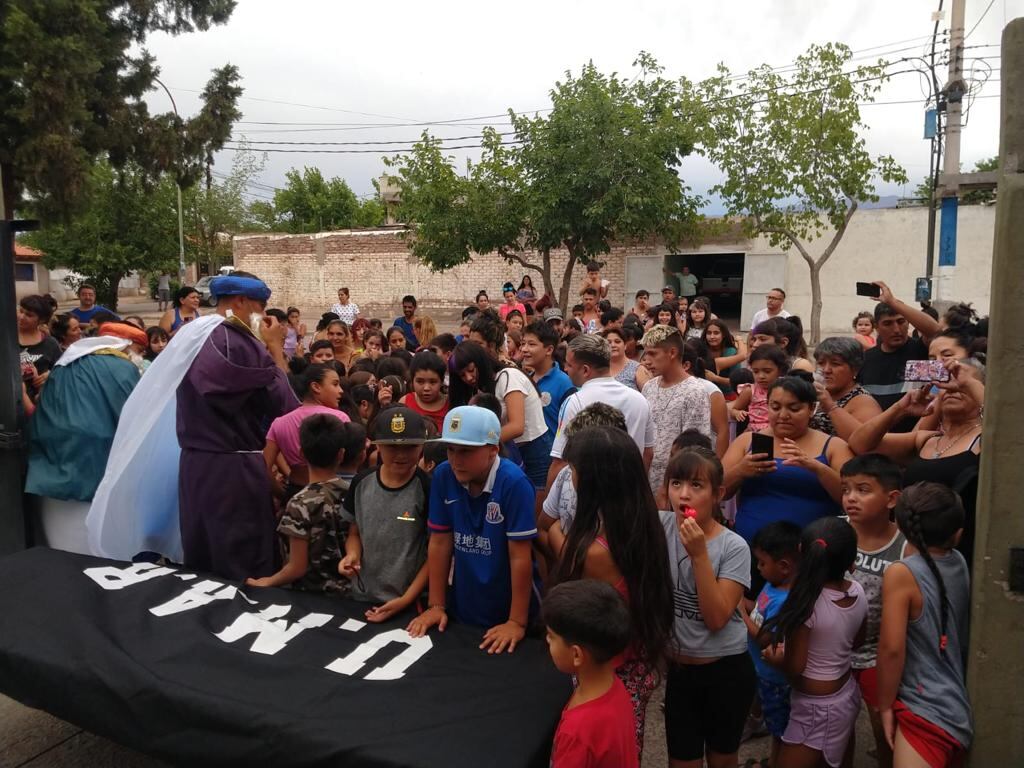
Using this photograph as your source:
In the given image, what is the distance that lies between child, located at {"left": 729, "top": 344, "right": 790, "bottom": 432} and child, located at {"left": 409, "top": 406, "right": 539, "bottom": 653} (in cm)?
211

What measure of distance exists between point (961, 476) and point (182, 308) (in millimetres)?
7755

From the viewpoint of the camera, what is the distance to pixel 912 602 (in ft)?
8.50

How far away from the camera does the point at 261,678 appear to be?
264 centimetres

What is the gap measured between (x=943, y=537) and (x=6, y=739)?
4.10 metres

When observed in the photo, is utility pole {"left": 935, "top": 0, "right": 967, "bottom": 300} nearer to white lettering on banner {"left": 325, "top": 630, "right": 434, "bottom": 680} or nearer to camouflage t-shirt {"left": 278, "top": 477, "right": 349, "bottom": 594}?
camouflage t-shirt {"left": 278, "top": 477, "right": 349, "bottom": 594}

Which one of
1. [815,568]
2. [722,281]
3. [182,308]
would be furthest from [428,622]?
[722,281]

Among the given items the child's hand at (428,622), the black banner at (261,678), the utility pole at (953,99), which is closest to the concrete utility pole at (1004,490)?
the black banner at (261,678)

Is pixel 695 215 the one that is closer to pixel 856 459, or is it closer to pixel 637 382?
pixel 637 382

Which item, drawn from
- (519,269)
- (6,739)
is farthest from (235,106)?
(6,739)

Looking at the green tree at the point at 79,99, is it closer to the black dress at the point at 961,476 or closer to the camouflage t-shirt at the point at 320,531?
the camouflage t-shirt at the point at 320,531

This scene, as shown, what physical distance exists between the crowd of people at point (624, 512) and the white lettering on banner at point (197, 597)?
244 mm

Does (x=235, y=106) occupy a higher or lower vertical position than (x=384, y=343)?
higher

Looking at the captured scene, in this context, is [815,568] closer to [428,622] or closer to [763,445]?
[763,445]

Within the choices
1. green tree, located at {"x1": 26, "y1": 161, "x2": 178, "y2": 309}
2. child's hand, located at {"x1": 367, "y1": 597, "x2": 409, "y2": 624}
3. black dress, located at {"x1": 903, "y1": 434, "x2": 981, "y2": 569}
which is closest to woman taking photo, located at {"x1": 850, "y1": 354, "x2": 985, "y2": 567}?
black dress, located at {"x1": 903, "y1": 434, "x2": 981, "y2": 569}
